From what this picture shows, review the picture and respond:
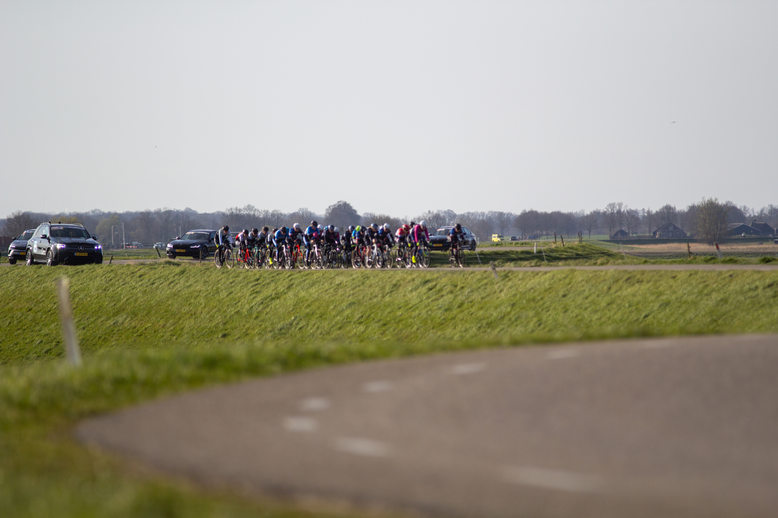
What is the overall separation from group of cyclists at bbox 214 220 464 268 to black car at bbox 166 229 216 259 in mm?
7664

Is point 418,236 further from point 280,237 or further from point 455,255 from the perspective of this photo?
point 280,237

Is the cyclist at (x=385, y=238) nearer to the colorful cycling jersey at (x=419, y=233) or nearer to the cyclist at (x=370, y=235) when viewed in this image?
the cyclist at (x=370, y=235)

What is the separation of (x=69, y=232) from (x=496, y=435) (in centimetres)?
4438

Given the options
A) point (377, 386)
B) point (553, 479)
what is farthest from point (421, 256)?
point (553, 479)

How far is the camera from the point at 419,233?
33.3 metres

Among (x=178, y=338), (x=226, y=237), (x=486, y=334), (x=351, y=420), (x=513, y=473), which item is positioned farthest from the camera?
(x=226, y=237)

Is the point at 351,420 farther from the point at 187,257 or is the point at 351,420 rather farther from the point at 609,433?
the point at 187,257

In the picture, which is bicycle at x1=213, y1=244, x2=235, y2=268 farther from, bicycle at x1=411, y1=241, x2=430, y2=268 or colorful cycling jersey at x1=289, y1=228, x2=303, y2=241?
bicycle at x1=411, y1=241, x2=430, y2=268

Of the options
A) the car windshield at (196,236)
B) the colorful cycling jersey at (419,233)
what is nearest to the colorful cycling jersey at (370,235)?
the colorful cycling jersey at (419,233)

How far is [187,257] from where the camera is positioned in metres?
49.5

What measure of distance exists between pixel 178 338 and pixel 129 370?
22998 millimetres

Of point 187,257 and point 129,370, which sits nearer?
point 129,370

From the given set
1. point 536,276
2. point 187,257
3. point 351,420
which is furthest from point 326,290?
point 351,420

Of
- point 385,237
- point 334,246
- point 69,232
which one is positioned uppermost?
point 69,232
